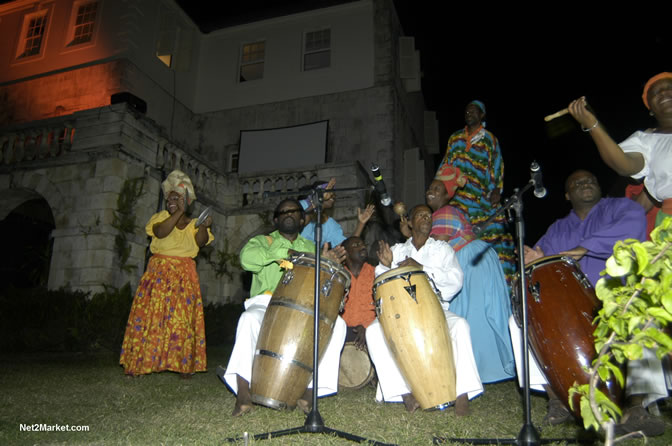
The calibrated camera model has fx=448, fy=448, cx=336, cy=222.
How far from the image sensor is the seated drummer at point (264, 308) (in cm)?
341

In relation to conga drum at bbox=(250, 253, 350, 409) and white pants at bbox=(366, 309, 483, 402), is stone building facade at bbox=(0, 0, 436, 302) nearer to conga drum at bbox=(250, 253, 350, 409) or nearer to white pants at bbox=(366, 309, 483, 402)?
conga drum at bbox=(250, 253, 350, 409)

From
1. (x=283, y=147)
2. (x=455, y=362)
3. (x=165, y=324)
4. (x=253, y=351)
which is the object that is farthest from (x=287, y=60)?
(x=455, y=362)

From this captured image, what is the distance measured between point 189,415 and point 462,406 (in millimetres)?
1974

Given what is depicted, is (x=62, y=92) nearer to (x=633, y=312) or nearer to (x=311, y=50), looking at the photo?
(x=311, y=50)

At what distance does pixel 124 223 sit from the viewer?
27.9 feet

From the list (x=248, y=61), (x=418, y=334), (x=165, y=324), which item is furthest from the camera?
(x=248, y=61)

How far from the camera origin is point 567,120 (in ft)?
11.2

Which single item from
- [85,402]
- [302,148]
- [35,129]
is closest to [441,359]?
[85,402]

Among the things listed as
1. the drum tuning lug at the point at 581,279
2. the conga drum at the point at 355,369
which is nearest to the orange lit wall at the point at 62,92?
the conga drum at the point at 355,369

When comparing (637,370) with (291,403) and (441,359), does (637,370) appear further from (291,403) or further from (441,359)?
(291,403)

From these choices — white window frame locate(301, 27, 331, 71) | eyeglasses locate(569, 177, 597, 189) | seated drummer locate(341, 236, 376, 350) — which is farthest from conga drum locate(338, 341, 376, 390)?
white window frame locate(301, 27, 331, 71)

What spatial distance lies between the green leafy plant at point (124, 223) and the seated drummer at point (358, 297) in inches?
202

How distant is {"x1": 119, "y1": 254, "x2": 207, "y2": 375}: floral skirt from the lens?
481 cm

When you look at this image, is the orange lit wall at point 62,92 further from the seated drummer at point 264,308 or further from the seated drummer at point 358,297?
the seated drummer at point 264,308
